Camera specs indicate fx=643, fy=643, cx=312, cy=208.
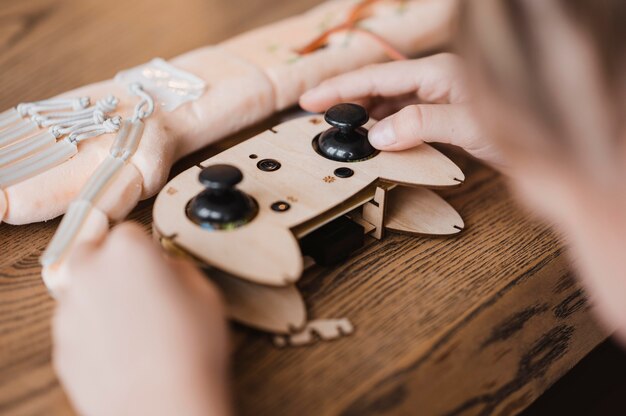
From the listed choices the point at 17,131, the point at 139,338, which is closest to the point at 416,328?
the point at 139,338

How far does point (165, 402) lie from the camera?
406mm

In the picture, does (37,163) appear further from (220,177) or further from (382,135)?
(382,135)

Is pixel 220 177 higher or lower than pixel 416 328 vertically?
higher

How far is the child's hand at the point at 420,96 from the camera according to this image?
2.01 feet

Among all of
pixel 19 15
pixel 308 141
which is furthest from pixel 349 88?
pixel 19 15

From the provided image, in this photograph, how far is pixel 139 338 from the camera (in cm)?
42

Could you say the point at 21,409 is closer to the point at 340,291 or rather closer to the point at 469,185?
the point at 340,291

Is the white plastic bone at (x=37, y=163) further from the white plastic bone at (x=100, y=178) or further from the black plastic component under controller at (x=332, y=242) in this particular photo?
the black plastic component under controller at (x=332, y=242)

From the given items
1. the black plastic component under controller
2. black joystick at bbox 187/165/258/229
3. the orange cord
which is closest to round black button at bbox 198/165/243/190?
black joystick at bbox 187/165/258/229

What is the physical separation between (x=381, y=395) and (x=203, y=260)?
0.54 feet

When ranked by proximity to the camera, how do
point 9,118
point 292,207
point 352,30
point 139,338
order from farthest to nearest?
1. point 352,30
2. point 9,118
3. point 292,207
4. point 139,338

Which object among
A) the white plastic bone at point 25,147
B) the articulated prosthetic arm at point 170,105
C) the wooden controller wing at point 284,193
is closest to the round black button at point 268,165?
the wooden controller wing at point 284,193

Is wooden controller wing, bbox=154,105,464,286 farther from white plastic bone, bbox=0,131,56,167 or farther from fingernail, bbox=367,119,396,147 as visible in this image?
white plastic bone, bbox=0,131,56,167

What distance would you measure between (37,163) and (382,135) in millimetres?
320
